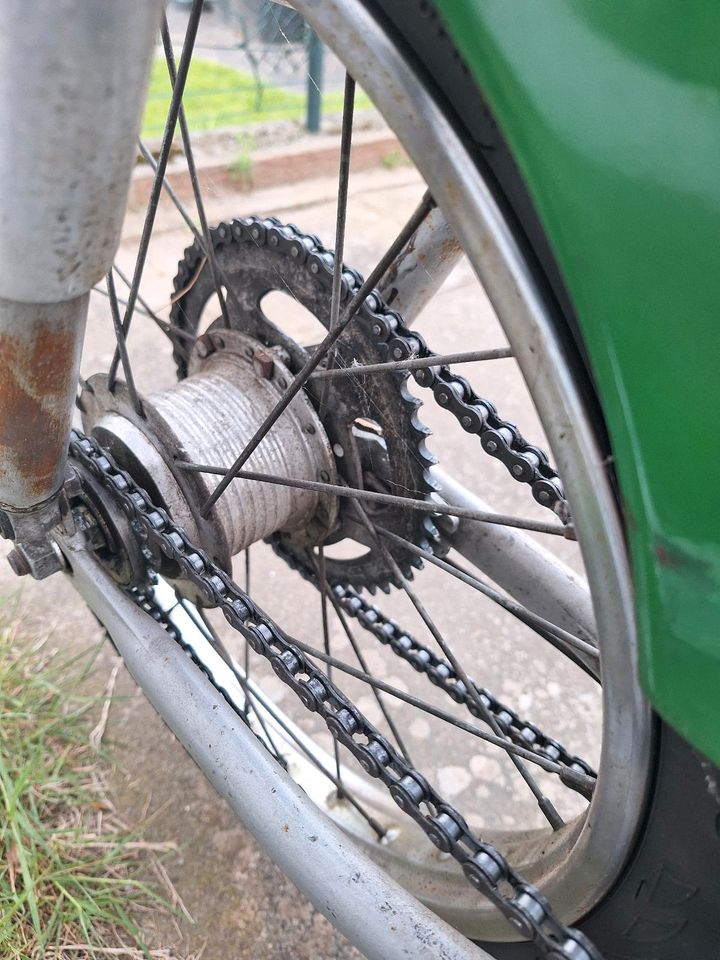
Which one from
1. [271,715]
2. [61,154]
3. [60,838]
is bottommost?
[60,838]

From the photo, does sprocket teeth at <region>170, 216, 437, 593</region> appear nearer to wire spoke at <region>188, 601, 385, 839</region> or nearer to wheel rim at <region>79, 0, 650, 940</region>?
wire spoke at <region>188, 601, 385, 839</region>

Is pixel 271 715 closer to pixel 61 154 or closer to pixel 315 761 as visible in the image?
pixel 315 761

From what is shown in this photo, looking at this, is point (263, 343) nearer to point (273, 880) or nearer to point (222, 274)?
point (222, 274)

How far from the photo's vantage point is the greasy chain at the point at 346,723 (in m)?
0.58

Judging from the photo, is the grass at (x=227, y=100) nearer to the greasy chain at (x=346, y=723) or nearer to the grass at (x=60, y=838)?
the grass at (x=60, y=838)

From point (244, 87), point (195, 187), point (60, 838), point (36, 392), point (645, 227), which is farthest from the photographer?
point (244, 87)

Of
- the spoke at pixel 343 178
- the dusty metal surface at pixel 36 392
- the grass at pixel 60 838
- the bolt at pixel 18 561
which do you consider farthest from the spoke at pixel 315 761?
the spoke at pixel 343 178

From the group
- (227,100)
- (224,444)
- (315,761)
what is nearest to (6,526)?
(224,444)

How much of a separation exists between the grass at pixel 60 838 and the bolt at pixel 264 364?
0.64 m

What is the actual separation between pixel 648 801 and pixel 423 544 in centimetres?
44

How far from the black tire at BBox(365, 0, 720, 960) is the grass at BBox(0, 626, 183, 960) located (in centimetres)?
59

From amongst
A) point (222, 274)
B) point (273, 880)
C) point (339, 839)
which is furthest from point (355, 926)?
point (222, 274)

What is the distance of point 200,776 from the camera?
4.17ft

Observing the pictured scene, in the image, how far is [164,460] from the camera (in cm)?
91
